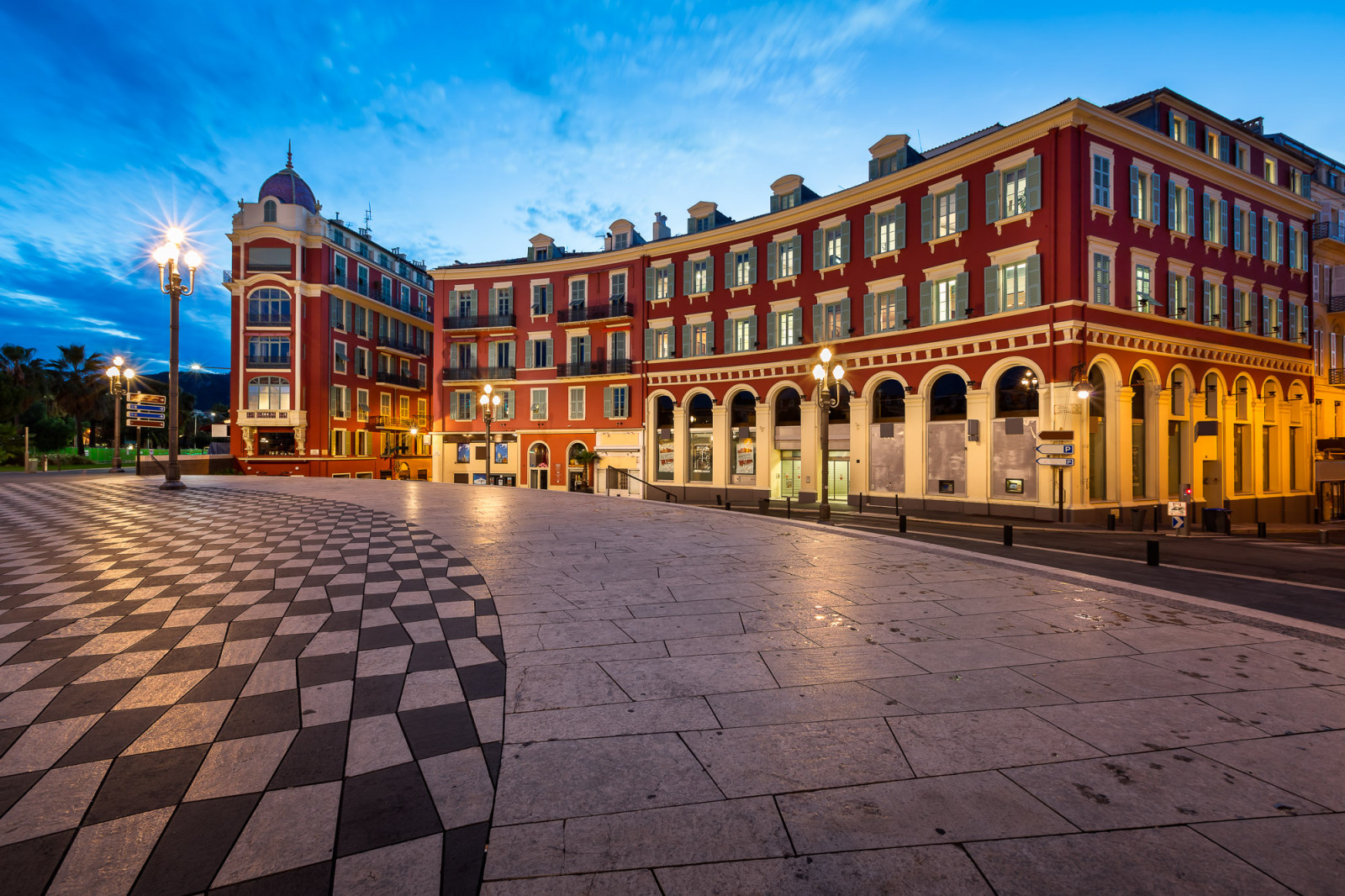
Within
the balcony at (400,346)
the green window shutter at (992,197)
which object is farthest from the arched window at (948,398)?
the balcony at (400,346)

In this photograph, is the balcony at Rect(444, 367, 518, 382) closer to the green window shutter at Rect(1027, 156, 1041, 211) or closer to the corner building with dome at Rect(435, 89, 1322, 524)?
the corner building with dome at Rect(435, 89, 1322, 524)

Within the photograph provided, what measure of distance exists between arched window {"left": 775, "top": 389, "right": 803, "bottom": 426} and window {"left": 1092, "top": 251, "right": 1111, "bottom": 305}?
38.8 feet

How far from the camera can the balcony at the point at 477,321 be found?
35.6 m

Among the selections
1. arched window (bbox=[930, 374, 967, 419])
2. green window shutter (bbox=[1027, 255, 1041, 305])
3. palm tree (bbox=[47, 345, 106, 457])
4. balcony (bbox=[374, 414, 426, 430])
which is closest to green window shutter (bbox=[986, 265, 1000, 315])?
green window shutter (bbox=[1027, 255, 1041, 305])

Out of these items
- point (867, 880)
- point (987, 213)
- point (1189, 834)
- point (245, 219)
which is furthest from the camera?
point (245, 219)

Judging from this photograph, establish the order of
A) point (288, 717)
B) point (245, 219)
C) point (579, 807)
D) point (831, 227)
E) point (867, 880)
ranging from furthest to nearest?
point (245, 219) → point (831, 227) → point (288, 717) → point (579, 807) → point (867, 880)

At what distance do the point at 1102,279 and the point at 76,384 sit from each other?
75.0 metres

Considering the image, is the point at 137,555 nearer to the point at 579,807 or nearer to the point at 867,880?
the point at 579,807

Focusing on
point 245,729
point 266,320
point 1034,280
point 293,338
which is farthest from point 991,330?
point 266,320

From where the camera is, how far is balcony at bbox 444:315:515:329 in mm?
35625

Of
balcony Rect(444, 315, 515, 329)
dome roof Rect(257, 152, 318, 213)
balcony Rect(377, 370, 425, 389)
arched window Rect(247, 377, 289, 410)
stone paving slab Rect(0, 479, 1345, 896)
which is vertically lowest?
stone paving slab Rect(0, 479, 1345, 896)

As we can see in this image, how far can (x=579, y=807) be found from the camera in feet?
8.71

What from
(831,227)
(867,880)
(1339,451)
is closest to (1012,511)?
(831,227)

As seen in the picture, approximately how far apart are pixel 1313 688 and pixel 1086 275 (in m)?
19.9
